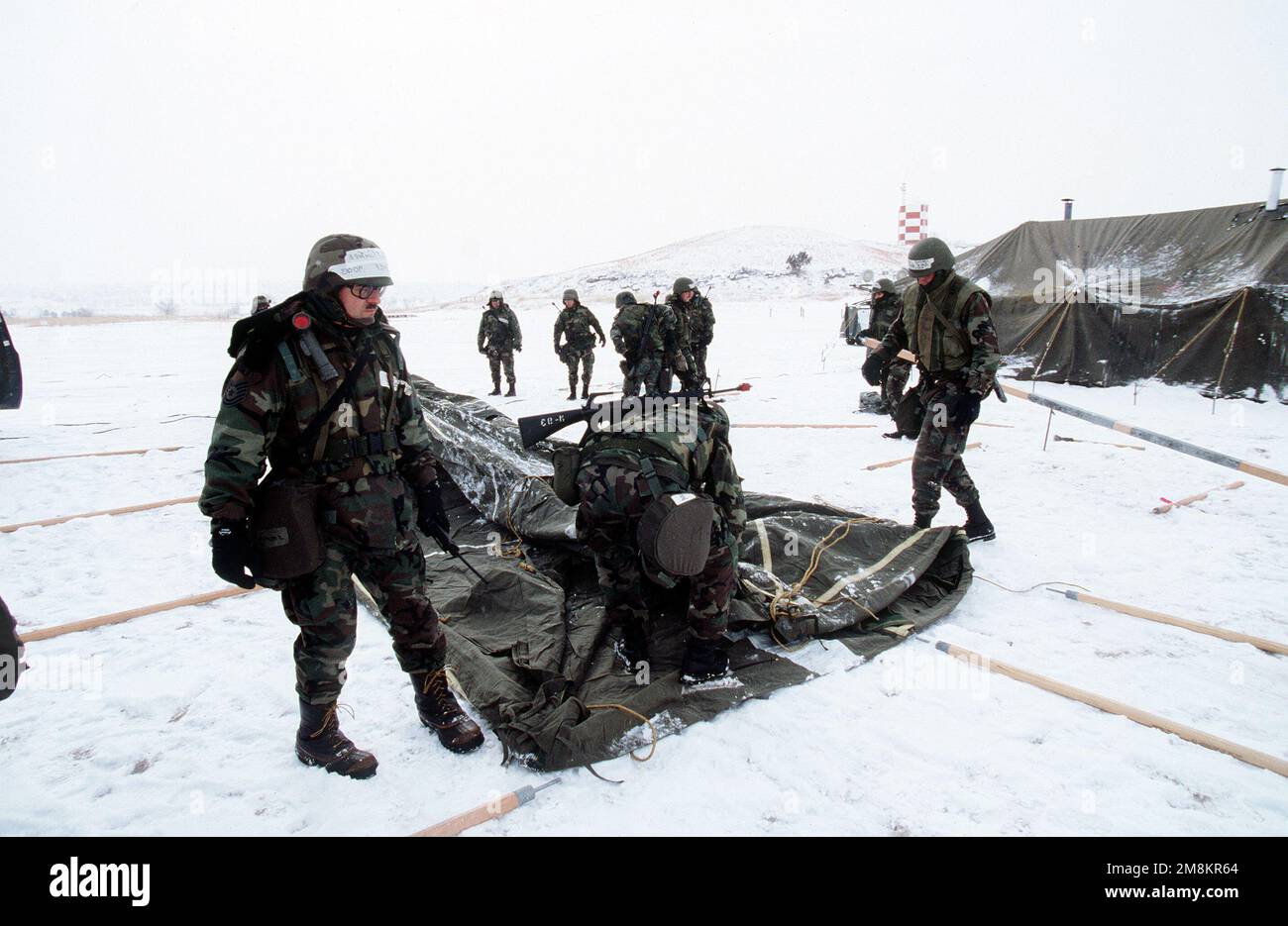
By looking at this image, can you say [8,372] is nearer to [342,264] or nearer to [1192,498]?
[342,264]

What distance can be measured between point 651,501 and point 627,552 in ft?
1.08

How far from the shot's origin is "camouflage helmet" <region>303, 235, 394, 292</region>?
2.25m

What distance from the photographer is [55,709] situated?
9.03ft

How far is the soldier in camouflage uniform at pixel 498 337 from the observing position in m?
10.8

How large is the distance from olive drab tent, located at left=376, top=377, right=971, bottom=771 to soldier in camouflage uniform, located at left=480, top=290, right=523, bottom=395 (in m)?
6.31

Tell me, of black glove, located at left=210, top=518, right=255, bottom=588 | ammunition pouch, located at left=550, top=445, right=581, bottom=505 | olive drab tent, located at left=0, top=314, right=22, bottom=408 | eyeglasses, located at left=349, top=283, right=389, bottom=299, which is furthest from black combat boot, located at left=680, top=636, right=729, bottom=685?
olive drab tent, located at left=0, top=314, right=22, bottom=408

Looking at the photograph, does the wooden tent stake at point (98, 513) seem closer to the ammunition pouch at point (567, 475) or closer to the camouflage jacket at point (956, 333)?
the ammunition pouch at point (567, 475)

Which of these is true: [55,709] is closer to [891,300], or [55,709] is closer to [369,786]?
[369,786]

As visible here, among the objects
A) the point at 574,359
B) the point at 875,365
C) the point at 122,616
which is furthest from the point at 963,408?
the point at 574,359

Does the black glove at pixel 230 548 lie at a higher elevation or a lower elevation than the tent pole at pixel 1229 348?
lower

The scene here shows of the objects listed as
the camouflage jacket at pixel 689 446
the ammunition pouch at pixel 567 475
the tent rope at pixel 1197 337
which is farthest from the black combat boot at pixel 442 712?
the tent rope at pixel 1197 337

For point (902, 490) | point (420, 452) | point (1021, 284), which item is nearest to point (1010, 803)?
Result: point (420, 452)

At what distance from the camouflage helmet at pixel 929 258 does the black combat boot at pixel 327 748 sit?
13.0ft

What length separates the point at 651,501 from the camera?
272 centimetres
